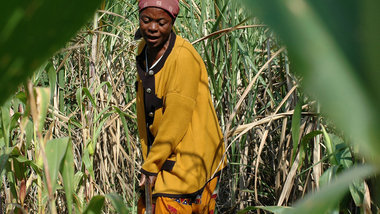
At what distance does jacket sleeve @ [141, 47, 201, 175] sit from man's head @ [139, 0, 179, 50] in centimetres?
8

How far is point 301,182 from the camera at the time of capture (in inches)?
77.9

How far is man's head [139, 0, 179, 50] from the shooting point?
1747mm

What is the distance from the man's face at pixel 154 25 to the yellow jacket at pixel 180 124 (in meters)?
0.06

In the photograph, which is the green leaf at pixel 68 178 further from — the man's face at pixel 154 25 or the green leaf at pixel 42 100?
the man's face at pixel 154 25

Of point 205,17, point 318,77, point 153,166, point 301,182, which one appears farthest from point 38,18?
point 205,17

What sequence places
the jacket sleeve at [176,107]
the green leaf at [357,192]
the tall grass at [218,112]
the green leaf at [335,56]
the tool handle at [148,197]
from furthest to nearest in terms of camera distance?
the tall grass at [218,112] → the jacket sleeve at [176,107] → the tool handle at [148,197] → the green leaf at [357,192] → the green leaf at [335,56]

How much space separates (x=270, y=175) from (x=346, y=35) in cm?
226

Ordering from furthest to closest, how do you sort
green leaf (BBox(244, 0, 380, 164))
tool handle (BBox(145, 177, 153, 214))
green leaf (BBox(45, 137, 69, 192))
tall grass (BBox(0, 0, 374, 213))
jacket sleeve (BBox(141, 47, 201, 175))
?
tall grass (BBox(0, 0, 374, 213)), jacket sleeve (BBox(141, 47, 201, 175)), tool handle (BBox(145, 177, 153, 214)), green leaf (BBox(45, 137, 69, 192)), green leaf (BBox(244, 0, 380, 164))

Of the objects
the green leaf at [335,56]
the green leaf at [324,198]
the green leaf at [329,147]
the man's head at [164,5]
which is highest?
the man's head at [164,5]

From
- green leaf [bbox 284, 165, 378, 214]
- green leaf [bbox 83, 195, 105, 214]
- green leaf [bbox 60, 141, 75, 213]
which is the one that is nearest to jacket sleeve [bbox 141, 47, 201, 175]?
green leaf [bbox 60, 141, 75, 213]

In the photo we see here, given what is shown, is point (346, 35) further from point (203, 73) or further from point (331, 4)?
point (203, 73)

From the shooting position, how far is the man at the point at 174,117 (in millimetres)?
1752

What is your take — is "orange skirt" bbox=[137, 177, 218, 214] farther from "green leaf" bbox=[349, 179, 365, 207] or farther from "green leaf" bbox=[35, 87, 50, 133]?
"green leaf" bbox=[35, 87, 50, 133]

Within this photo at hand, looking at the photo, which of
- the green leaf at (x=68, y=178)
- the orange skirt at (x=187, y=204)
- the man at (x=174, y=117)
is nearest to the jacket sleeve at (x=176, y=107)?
the man at (x=174, y=117)
